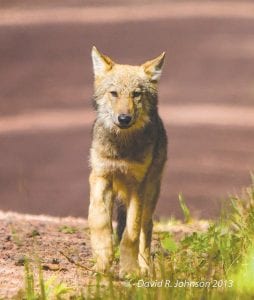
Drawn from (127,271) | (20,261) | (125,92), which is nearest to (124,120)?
(125,92)

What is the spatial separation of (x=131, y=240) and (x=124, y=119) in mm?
1002

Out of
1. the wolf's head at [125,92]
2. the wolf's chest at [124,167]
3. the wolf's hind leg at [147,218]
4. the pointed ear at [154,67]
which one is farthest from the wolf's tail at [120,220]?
the pointed ear at [154,67]

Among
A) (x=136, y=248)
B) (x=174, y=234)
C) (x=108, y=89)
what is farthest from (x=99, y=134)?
(x=174, y=234)

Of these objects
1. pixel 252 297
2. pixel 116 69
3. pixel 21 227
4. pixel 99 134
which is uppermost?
pixel 116 69

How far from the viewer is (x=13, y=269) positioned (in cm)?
686

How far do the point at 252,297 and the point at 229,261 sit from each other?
34.0 inches

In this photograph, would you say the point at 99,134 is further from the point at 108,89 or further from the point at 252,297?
the point at 252,297

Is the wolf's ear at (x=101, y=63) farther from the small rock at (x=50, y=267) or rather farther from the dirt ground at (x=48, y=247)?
the small rock at (x=50, y=267)

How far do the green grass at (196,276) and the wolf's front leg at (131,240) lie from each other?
0.28 m

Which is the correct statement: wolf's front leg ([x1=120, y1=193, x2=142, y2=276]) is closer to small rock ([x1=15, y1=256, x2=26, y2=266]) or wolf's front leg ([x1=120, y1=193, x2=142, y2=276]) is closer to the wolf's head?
the wolf's head

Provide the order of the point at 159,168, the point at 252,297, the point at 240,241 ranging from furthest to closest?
the point at 159,168, the point at 240,241, the point at 252,297

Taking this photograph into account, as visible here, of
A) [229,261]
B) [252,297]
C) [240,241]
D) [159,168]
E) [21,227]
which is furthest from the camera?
[21,227]

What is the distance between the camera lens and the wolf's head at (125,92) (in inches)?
292

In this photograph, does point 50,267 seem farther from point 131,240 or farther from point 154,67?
point 154,67
